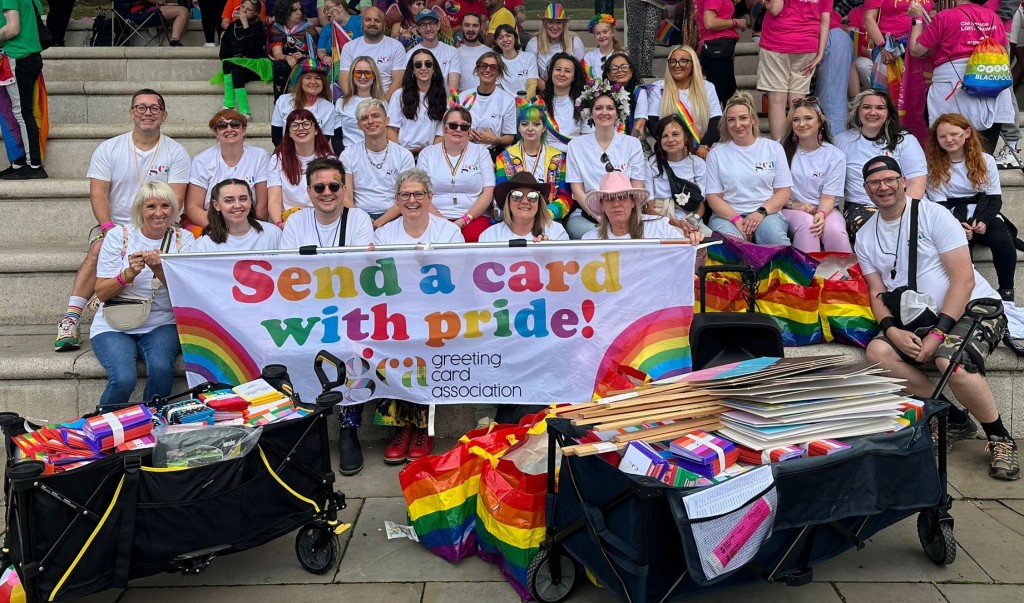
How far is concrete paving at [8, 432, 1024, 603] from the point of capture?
3.81 meters

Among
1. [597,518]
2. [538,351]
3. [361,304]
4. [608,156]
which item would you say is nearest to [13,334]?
[361,304]

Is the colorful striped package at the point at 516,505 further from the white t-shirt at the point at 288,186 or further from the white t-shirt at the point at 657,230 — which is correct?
the white t-shirt at the point at 288,186

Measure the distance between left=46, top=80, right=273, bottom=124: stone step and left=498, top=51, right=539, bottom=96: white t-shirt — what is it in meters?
2.57

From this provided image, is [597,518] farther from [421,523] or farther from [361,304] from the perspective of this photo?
[361,304]

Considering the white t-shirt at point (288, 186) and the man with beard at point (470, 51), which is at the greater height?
the man with beard at point (470, 51)

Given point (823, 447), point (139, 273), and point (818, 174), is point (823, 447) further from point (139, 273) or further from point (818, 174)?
point (139, 273)

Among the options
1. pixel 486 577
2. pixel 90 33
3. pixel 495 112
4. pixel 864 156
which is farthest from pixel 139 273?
pixel 90 33

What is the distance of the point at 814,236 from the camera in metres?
6.29

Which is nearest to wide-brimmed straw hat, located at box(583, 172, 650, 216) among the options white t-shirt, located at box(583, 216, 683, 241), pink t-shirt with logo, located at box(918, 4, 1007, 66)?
white t-shirt, located at box(583, 216, 683, 241)

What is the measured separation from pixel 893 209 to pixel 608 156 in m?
2.13

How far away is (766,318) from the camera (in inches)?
178

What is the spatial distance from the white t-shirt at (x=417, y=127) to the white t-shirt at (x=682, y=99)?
1711 millimetres

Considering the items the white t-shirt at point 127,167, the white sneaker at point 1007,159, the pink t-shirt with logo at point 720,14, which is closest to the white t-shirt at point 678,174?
the pink t-shirt with logo at point 720,14

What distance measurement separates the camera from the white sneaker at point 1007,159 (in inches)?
295
